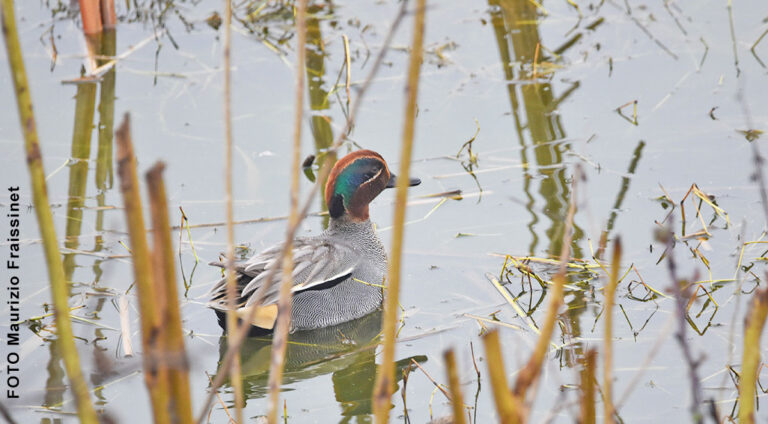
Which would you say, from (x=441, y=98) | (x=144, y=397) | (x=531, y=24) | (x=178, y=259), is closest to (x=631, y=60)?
(x=531, y=24)

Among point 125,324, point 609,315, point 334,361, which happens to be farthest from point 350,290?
point 609,315

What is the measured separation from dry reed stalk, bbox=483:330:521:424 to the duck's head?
13.1ft

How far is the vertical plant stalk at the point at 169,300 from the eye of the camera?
1298 millimetres

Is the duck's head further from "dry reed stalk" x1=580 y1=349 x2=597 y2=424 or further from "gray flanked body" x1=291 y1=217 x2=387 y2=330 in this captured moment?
"dry reed stalk" x1=580 y1=349 x2=597 y2=424

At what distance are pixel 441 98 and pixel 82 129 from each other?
116 inches

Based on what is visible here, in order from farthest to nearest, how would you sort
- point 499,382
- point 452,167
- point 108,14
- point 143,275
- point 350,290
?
point 108,14 → point 452,167 → point 350,290 → point 499,382 → point 143,275

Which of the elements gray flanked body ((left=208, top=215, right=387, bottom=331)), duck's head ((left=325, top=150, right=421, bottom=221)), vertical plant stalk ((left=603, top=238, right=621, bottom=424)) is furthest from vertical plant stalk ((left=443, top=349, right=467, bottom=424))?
duck's head ((left=325, top=150, right=421, bottom=221))

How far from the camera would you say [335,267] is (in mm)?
5359

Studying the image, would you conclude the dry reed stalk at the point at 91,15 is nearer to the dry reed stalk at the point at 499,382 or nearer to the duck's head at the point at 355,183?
the duck's head at the point at 355,183

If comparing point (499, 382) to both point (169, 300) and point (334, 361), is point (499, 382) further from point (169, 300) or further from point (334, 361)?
point (334, 361)

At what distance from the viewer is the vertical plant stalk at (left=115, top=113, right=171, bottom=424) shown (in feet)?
4.19

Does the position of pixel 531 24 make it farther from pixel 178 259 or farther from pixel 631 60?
pixel 178 259

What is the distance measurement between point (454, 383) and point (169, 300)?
1.62ft

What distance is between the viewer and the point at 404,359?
4742 mm
